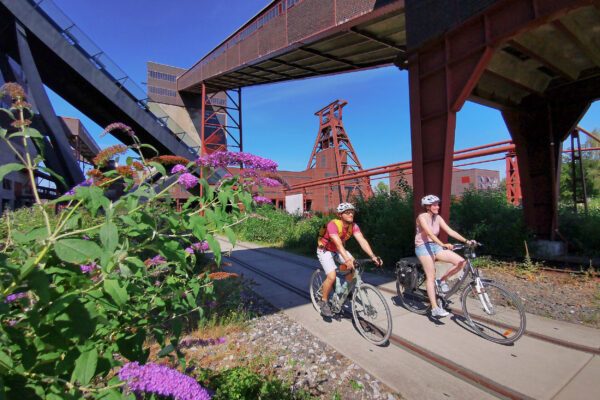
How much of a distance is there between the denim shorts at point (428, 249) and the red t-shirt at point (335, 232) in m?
1.05

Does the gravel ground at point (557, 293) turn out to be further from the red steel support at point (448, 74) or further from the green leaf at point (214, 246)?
the green leaf at point (214, 246)

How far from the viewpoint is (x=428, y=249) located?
478cm

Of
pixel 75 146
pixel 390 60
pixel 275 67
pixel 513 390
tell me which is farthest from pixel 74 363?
pixel 75 146

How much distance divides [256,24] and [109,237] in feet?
51.9

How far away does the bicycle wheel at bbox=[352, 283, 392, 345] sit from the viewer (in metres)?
4.09

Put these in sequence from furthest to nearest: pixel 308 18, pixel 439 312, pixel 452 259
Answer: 1. pixel 308 18
2. pixel 452 259
3. pixel 439 312

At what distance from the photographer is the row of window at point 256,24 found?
12327mm

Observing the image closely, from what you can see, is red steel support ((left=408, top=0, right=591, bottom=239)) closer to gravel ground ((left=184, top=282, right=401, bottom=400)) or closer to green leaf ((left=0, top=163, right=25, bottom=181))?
gravel ground ((left=184, top=282, right=401, bottom=400))

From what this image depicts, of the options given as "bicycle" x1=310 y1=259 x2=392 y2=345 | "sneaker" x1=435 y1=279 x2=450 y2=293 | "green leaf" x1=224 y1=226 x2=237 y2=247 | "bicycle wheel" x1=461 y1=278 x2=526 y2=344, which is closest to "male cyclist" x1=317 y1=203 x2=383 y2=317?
"bicycle" x1=310 y1=259 x2=392 y2=345

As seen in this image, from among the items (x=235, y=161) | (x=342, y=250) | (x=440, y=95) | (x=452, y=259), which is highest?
(x=440, y=95)

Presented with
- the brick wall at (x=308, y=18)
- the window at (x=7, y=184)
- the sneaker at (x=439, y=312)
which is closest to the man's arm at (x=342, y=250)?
the sneaker at (x=439, y=312)

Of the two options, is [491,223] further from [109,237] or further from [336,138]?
[336,138]

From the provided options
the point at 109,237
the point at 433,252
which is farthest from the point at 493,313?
the point at 109,237

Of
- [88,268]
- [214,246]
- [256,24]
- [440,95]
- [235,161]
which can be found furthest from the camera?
[256,24]
